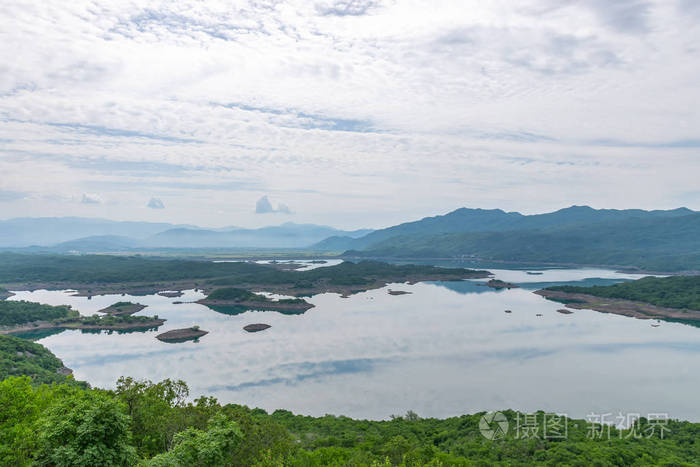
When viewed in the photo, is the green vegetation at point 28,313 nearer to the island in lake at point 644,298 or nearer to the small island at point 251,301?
the small island at point 251,301

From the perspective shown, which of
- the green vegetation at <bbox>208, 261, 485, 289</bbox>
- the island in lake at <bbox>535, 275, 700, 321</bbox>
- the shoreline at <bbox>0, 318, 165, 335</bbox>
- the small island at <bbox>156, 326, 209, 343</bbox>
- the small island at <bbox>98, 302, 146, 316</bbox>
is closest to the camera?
the small island at <bbox>156, 326, 209, 343</bbox>

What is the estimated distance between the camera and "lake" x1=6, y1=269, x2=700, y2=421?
52.2 meters

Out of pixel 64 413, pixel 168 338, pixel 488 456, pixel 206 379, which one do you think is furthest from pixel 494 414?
pixel 168 338

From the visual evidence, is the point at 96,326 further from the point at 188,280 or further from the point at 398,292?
the point at 398,292

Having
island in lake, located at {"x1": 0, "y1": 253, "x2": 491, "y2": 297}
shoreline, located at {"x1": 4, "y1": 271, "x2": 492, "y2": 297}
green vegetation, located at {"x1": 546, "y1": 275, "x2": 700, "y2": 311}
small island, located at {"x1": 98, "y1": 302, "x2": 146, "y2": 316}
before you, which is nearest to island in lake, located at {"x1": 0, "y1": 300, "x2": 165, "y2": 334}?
small island, located at {"x1": 98, "y1": 302, "x2": 146, "y2": 316}

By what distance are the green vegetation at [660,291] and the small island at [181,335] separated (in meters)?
120

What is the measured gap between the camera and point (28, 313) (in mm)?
96438

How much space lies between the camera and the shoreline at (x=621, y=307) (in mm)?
104562

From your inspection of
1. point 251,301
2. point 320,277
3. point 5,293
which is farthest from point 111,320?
point 320,277

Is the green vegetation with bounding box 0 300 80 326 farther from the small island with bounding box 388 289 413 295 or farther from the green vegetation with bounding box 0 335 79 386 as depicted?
the small island with bounding box 388 289 413 295

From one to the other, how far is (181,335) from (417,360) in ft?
173

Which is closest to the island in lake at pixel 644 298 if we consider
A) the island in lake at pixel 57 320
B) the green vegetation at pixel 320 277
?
the green vegetation at pixel 320 277

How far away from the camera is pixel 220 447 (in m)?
19.0

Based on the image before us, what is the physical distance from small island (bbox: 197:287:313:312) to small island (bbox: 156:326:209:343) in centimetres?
3214
